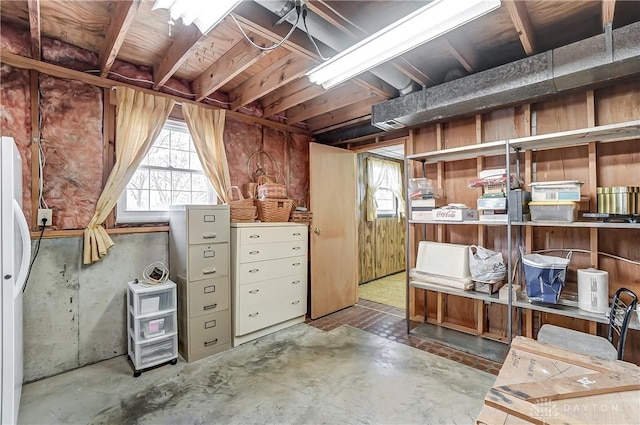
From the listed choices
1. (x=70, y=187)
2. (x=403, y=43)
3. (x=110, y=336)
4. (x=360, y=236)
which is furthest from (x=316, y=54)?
(x=360, y=236)

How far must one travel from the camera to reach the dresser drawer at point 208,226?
260 cm

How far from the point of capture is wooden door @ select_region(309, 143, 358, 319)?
145 inches

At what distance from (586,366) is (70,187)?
11.3 feet

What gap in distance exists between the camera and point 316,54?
2.15 metres

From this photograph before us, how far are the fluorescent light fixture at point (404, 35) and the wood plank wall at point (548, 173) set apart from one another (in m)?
1.57

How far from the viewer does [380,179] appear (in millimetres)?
5805

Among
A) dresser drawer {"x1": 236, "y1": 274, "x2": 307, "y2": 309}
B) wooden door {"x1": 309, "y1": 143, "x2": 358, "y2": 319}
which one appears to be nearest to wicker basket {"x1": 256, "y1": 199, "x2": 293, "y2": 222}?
wooden door {"x1": 309, "y1": 143, "x2": 358, "y2": 319}

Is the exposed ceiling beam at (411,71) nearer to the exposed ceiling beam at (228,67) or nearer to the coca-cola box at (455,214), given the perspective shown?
the exposed ceiling beam at (228,67)

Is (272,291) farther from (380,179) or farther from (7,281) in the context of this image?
(380,179)

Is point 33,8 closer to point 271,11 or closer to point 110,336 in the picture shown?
point 271,11

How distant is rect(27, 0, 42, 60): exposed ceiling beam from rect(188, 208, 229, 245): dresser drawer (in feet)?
5.09

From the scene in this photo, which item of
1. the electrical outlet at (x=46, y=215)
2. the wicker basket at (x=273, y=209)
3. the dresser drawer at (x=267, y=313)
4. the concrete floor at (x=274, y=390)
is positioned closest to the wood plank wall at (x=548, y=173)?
the concrete floor at (x=274, y=390)

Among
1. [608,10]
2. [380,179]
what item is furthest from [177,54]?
[380,179]

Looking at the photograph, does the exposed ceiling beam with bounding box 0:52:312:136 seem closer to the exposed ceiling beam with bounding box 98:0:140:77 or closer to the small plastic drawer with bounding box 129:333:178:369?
the exposed ceiling beam with bounding box 98:0:140:77
